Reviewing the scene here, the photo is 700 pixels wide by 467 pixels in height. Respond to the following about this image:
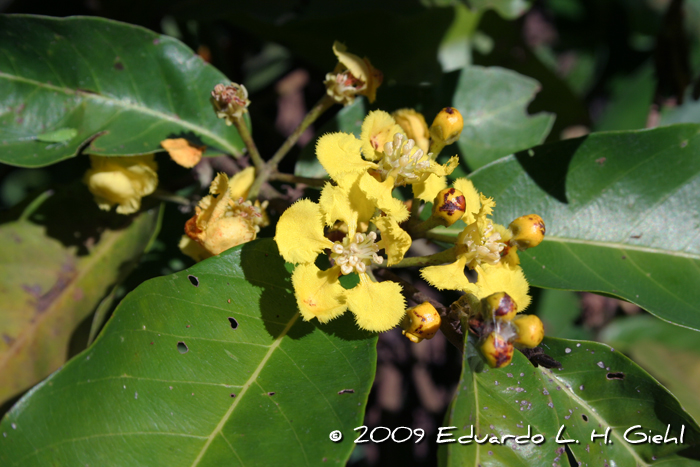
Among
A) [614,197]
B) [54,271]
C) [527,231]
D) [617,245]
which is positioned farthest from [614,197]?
[54,271]

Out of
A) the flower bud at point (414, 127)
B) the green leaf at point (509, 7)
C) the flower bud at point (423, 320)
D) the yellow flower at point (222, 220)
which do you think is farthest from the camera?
the green leaf at point (509, 7)

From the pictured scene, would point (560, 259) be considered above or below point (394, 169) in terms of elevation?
below

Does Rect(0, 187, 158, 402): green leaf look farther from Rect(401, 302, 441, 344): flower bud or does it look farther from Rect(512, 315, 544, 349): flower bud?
Rect(512, 315, 544, 349): flower bud

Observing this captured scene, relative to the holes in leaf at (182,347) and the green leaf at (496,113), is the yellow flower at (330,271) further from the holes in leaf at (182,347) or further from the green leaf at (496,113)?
the green leaf at (496,113)

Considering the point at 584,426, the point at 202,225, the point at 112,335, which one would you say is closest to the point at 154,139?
the point at 202,225

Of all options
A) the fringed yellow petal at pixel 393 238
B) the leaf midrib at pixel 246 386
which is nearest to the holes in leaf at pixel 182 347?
the leaf midrib at pixel 246 386

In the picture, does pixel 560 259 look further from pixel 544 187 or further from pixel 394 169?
pixel 394 169
